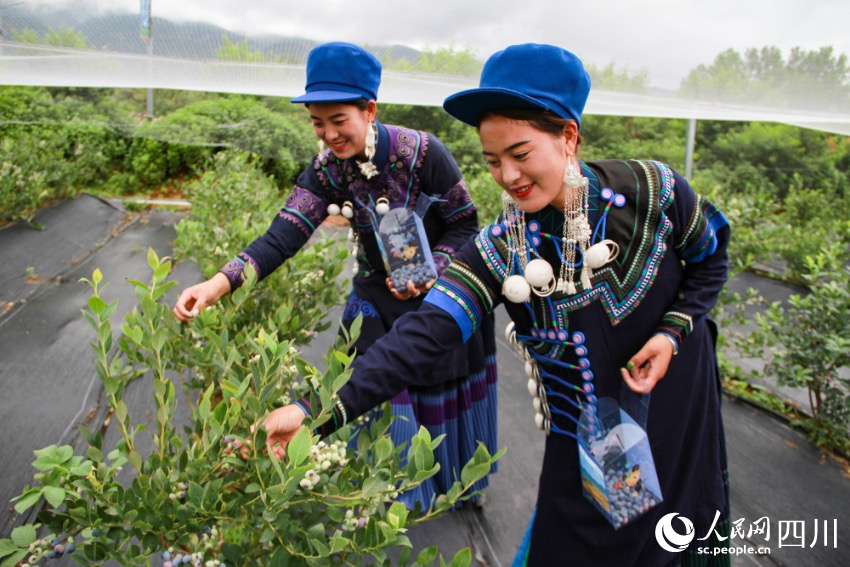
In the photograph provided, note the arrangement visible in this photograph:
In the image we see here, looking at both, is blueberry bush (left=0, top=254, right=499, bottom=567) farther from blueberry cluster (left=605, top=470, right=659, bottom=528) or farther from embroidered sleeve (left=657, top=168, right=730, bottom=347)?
embroidered sleeve (left=657, top=168, right=730, bottom=347)

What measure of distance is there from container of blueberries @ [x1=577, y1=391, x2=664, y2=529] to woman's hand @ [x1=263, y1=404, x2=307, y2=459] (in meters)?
0.75

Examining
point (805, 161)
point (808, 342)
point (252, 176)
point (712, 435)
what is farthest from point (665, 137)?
point (712, 435)

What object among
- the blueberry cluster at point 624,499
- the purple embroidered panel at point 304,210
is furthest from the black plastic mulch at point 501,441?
the purple embroidered panel at point 304,210

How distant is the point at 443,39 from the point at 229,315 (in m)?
Answer: 2.80

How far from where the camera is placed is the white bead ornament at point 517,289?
4.95 feet

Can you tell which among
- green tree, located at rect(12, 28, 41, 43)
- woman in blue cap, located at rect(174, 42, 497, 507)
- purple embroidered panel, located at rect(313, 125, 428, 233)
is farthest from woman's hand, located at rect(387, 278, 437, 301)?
green tree, located at rect(12, 28, 41, 43)

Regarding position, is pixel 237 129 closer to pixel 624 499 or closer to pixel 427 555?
pixel 624 499

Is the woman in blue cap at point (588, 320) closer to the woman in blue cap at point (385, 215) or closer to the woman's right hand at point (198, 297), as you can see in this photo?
the woman's right hand at point (198, 297)

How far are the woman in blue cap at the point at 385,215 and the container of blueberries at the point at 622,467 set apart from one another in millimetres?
877

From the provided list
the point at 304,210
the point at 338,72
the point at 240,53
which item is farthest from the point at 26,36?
the point at 338,72

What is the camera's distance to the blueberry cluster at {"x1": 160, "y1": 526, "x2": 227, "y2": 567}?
1085 millimetres

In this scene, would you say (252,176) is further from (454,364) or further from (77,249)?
(454,364)

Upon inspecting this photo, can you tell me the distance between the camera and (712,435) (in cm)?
176

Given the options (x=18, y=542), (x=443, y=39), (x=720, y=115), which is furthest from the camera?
(x=720, y=115)
